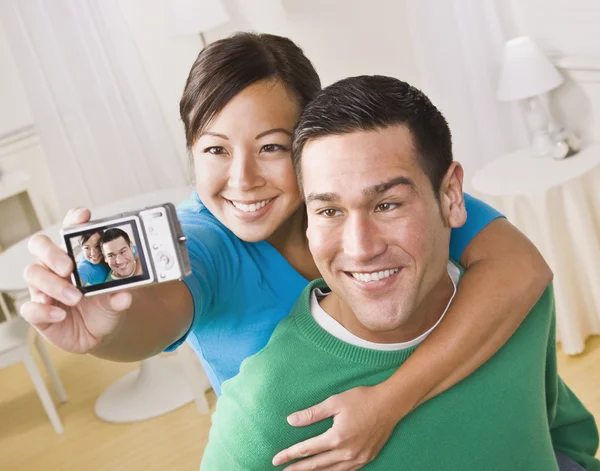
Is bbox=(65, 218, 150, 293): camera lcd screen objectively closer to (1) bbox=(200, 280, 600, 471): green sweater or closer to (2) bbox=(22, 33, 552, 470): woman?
(2) bbox=(22, 33, 552, 470): woman

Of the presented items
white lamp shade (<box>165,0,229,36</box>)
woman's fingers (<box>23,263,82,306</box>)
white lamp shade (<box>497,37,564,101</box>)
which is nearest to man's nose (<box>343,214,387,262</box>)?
woman's fingers (<box>23,263,82,306</box>)

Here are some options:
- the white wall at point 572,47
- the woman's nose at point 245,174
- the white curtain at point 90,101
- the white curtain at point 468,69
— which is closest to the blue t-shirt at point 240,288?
the woman's nose at point 245,174

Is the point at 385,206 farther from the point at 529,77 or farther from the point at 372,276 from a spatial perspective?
the point at 529,77

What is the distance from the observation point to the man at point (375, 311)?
114 centimetres

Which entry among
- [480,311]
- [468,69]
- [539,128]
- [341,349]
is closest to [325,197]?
[341,349]

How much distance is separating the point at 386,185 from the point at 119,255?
0.36 meters

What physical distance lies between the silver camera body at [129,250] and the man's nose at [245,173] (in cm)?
40

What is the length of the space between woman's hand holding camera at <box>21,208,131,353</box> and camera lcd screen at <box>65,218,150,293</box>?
19mm

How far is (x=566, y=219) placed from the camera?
2996mm

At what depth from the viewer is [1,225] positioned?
5043 mm

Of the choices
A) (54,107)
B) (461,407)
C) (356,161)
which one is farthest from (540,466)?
(54,107)

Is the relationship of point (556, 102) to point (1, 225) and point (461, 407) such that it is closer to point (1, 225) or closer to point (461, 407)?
point (461, 407)

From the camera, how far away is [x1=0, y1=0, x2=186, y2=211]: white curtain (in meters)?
4.23

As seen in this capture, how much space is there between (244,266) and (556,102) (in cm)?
223
